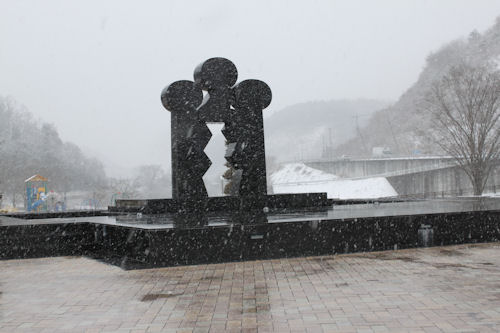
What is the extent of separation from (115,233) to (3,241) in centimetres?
224

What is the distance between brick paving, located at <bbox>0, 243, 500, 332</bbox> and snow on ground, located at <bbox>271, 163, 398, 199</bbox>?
3805cm

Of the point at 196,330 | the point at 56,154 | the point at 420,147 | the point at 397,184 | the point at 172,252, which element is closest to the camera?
the point at 196,330

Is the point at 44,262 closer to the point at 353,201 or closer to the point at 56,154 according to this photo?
the point at 353,201

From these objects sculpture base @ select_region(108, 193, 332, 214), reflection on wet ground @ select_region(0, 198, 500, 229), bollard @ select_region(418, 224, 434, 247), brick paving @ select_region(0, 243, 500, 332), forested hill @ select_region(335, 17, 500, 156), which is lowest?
brick paving @ select_region(0, 243, 500, 332)

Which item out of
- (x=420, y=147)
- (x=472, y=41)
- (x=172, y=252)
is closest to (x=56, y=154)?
(x=420, y=147)

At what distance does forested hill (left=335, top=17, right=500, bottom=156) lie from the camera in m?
107

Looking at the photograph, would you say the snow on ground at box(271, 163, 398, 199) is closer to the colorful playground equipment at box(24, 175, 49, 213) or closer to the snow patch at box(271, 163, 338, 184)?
the snow patch at box(271, 163, 338, 184)

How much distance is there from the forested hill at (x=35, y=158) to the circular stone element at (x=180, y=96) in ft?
182

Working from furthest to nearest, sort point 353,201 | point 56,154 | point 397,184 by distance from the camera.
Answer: point 56,154
point 397,184
point 353,201

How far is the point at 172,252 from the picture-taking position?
A: 775cm

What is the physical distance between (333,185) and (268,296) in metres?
56.0

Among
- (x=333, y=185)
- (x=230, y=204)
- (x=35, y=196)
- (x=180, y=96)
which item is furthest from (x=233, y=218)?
(x=333, y=185)

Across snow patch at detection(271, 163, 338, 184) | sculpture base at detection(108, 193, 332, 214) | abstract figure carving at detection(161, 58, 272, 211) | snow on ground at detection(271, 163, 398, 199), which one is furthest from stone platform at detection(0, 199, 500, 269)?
snow patch at detection(271, 163, 338, 184)

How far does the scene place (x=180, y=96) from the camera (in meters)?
12.0
